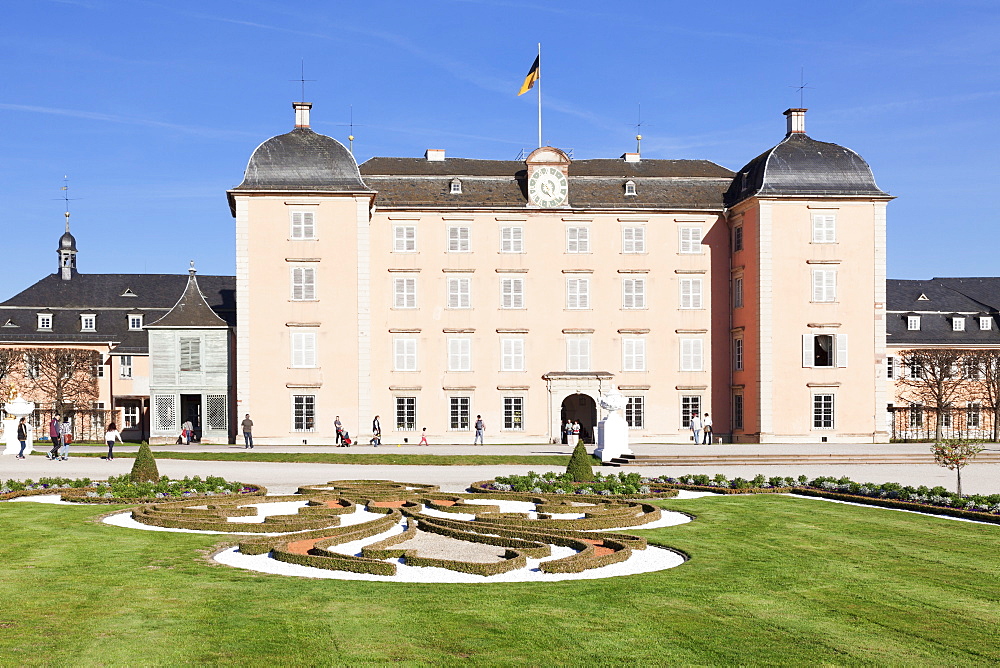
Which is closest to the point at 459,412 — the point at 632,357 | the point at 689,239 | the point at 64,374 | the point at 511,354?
the point at 511,354

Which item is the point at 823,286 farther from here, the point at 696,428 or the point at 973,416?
the point at 973,416

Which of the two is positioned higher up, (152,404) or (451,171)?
(451,171)

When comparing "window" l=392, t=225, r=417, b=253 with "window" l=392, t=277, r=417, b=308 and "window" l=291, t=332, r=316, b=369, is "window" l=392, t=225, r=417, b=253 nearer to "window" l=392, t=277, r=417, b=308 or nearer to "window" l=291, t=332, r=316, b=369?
"window" l=392, t=277, r=417, b=308

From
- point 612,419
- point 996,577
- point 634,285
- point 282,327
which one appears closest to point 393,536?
point 996,577

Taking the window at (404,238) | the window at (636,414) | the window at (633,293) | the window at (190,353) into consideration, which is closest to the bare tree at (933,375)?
the window at (636,414)

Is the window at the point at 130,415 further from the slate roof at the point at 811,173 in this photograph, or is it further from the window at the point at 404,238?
the slate roof at the point at 811,173

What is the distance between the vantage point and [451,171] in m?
55.1

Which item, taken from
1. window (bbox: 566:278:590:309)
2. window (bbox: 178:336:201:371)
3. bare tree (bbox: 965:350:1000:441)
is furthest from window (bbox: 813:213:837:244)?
window (bbox: 178:336:201:371)

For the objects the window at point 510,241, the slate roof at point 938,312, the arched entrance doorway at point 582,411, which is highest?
the window at point 510,241

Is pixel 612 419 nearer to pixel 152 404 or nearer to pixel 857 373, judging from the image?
pixel 857 373

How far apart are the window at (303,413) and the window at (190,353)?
22.1ft

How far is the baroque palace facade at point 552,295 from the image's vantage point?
49.7 meters

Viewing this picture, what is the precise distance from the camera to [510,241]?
52562mm

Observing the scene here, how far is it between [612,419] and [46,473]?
66.3ft
